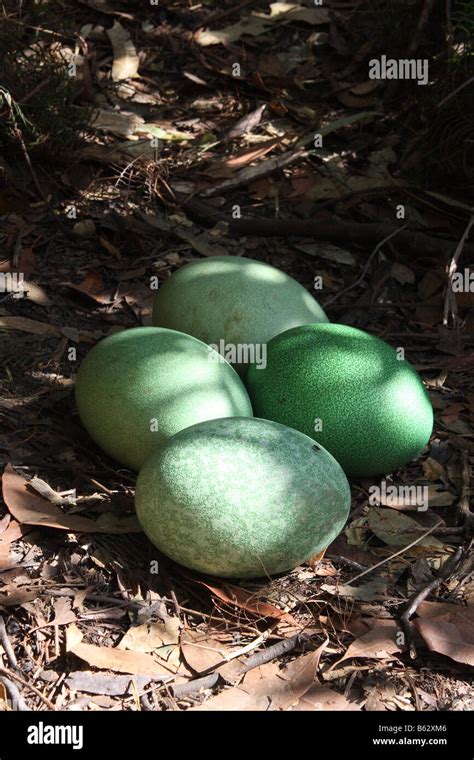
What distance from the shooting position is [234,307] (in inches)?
134

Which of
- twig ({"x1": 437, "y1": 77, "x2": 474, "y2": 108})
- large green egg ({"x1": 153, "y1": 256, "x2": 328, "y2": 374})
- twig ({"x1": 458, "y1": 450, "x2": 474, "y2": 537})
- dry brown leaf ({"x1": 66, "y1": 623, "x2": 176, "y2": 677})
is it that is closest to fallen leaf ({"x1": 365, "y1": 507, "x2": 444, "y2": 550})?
twig ({"x1": 458, "y1": 450, "x2": 474, "y2": 537})

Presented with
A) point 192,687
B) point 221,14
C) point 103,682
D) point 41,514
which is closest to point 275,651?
point 192,687

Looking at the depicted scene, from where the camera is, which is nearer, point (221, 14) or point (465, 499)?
point (465, 499)

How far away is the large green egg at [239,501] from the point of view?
259 centimetres

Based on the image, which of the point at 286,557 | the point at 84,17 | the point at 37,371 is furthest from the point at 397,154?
the point at 286,557

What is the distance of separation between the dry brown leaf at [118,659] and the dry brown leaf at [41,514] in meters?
0.43

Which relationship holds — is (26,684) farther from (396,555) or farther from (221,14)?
(221,14)

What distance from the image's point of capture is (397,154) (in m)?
4.91

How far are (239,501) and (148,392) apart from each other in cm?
58

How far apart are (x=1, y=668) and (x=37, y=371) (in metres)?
1.44

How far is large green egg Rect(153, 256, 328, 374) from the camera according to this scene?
341 cm

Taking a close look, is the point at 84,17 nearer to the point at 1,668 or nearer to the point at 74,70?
the point at 74,70

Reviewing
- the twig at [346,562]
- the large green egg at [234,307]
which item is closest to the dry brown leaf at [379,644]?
the twig at [346,562]

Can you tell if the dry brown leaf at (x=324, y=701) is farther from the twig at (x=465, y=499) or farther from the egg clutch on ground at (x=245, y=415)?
the twig at (x=465, y=499)
